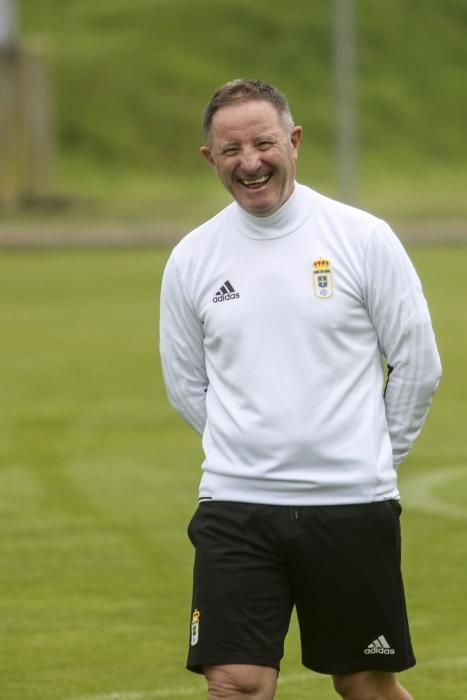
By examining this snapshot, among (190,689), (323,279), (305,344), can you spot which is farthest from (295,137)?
(190,689)

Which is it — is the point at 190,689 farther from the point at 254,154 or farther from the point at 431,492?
the point at 431,492

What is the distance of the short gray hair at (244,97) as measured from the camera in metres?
5.29

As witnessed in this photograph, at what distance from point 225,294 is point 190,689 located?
2.62 meters

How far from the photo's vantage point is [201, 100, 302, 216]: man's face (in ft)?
17.2

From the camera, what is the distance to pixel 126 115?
86.3 metres

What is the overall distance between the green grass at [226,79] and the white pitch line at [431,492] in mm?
55716

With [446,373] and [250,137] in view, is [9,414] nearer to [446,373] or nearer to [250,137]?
[446,373]

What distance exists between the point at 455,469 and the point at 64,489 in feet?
8.73

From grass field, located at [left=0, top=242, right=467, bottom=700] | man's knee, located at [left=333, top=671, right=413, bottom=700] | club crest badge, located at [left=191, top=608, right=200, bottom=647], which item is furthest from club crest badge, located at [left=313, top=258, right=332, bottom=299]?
grass field, located at [left=0, top=242, right=467, bottom=700]

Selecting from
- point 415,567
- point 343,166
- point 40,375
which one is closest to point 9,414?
point 40,375

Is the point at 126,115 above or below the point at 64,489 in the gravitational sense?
above

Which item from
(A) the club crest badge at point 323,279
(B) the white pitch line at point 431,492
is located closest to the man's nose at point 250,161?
(A) the club crest badge at point 323,279

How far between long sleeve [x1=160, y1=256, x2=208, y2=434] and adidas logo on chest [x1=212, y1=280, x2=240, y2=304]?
17 centimetres

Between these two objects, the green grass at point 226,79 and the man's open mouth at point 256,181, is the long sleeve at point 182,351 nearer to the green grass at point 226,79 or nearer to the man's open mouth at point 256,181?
the man's open mouth at point 256,181
